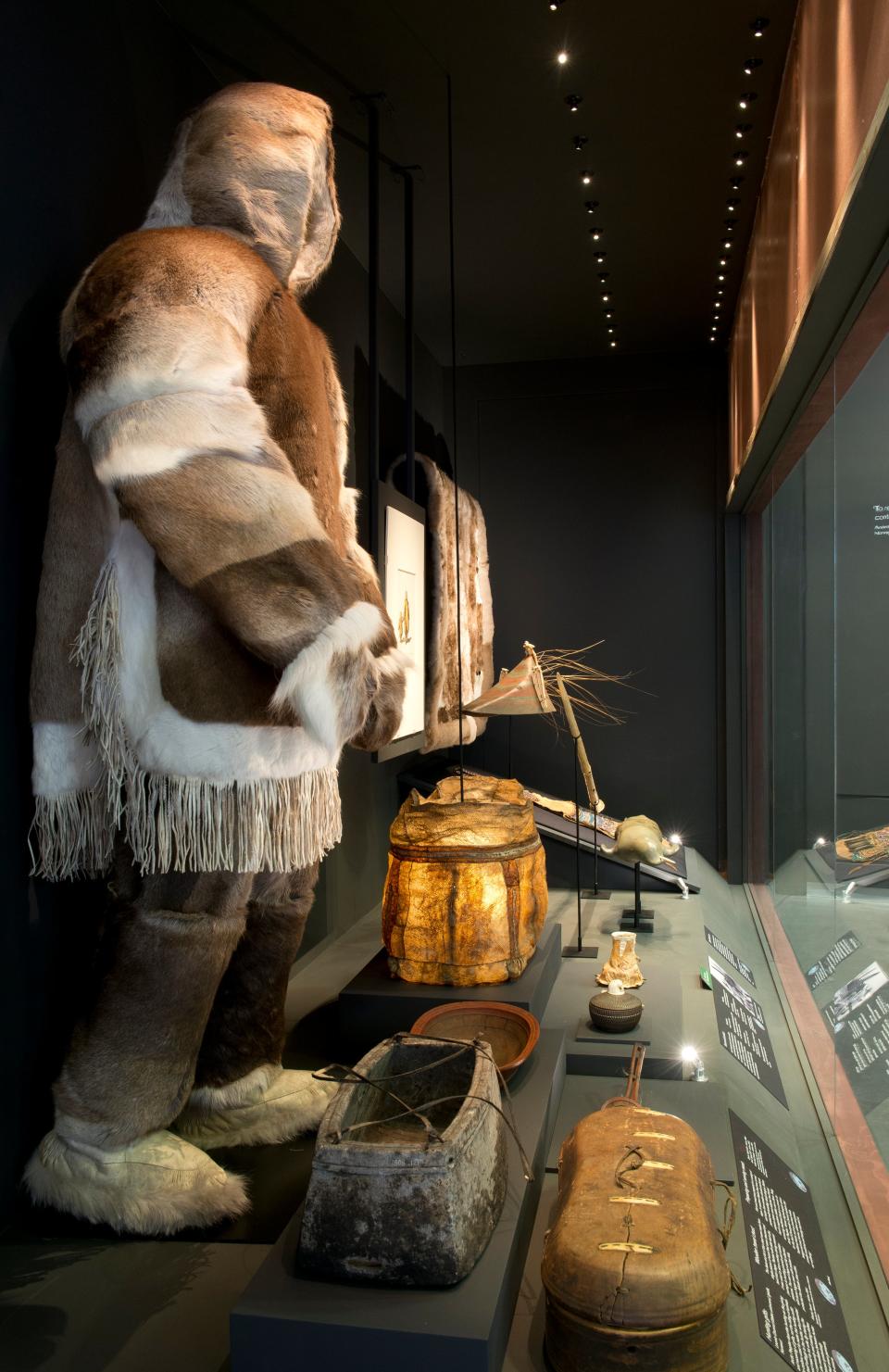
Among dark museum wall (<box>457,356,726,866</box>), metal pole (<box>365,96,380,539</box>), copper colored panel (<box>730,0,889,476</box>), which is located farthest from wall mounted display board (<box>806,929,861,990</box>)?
dark museum wall (<box>457,356,726,866</box>)

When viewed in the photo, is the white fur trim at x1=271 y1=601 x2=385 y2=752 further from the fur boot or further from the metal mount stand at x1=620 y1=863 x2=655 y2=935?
the metal mount stand at x1=620 y1=863 x2=655 y2=935

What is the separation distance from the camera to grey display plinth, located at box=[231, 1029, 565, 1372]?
1.32 metres

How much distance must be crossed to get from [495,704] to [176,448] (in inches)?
75.1

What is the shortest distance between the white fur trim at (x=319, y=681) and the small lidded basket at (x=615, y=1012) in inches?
53.2

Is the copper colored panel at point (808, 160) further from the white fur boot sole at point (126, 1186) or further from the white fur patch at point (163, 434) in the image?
the white fur boot sole at point (126, 1186)

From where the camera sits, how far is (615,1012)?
2.69 meters

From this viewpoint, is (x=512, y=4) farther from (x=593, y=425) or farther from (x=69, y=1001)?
(x=593, y=425)

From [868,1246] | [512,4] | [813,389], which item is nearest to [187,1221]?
[868,1246]

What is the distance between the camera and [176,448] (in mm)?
1673

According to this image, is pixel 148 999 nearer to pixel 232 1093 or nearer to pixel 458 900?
pixel 232 1093

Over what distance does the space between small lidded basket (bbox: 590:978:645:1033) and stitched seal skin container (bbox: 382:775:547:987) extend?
22cm

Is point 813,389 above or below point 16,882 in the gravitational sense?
above

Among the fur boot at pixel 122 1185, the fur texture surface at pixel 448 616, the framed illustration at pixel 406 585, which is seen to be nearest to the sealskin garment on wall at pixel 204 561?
the fur boot at pixel 122 1185

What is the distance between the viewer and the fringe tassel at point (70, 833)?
6.05 ft
